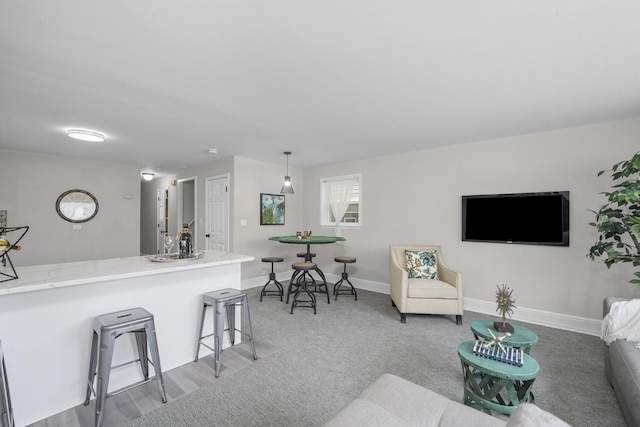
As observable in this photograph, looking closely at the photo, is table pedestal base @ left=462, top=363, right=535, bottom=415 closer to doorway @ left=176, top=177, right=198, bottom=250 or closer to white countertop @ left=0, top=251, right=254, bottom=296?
white countertop @ left=0, top=251, right=254, bottom=296

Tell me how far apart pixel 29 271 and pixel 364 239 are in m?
4.31

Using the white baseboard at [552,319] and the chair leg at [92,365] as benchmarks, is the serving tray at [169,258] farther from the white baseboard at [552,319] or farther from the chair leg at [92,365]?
the white baseboard at [552,319]

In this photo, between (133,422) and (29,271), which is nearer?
(133,422)

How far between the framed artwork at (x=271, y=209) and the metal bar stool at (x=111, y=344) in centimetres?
336

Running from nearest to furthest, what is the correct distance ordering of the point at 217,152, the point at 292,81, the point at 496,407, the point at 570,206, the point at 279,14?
1. the point at 279,14
2. the point at 496,407
3. the point at 292,81
4. the point at 570,206
5. the point at 217,152

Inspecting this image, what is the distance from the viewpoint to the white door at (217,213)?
5.11 metres

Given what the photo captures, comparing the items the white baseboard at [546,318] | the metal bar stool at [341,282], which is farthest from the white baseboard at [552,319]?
the metal bar stool at [341,282]

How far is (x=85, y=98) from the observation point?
256 centimetres

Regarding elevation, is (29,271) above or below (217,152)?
below

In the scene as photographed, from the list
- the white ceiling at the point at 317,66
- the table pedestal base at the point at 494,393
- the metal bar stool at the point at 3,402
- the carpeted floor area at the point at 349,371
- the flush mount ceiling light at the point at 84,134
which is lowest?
the carpeted floor area at the point at 349,371

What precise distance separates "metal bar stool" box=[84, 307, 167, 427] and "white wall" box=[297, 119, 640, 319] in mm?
3699

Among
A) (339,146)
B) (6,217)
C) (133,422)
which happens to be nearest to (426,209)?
(339,146)

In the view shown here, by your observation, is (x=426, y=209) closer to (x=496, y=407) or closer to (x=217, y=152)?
(x=496, y=407)

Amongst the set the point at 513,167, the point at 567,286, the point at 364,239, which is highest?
the point at 513,167
